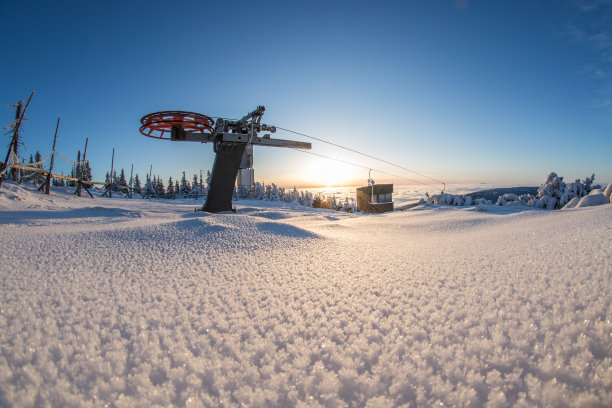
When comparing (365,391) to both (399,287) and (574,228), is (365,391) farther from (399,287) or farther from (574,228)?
(574,228)

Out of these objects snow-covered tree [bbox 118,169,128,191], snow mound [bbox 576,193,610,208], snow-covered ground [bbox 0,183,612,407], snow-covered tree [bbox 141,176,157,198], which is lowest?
snow-covered ground [bbox 0,183,612,407]

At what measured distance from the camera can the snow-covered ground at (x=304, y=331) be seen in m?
0.58

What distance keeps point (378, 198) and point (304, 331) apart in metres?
22.8

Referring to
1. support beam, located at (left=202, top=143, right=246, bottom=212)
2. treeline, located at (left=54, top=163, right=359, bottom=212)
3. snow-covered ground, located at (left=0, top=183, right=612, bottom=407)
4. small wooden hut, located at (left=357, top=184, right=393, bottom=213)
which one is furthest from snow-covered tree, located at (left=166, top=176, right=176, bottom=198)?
snow-covered ground, located at (left=0, top=183, right=612, bottom=407)

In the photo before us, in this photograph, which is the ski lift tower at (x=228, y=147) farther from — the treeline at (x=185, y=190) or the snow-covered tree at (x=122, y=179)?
the snow-covered tree at (x=122, y=179)

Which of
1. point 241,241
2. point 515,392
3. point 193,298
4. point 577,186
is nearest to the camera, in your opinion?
point 515,392

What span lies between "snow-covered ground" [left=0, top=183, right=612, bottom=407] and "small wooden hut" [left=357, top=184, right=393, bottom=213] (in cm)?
2083

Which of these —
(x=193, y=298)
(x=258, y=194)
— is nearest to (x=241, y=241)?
(x=193, y=298)

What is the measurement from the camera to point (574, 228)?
79.2 inches

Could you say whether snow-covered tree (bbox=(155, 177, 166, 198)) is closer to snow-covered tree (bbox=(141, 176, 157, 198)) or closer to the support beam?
snow-covered tree (bbox=(141, 176, 157, 198))

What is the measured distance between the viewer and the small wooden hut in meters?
21.7

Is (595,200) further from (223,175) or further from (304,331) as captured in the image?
(223,175)

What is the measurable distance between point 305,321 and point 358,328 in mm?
206

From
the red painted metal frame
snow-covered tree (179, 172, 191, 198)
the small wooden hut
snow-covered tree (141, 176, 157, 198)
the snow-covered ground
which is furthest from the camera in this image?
snow-covered tree (179, 172, 191, 198)
